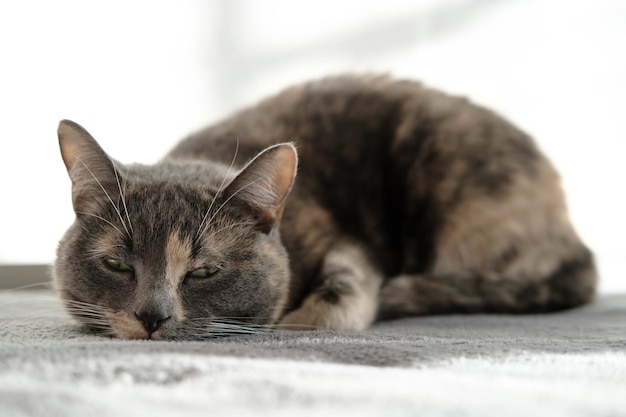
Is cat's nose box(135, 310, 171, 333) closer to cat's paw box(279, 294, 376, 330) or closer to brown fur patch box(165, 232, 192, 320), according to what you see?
brown fur patch box(165, 232, 192, 320)

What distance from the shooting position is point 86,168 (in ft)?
3.65

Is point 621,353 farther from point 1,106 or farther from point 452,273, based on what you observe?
point 1,106

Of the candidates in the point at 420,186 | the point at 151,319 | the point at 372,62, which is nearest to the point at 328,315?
the point at 151,319

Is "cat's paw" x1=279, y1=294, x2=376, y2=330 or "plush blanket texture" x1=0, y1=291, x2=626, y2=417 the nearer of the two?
"plush blanket texture" x1=0, y1=291, x2=626, y2=417

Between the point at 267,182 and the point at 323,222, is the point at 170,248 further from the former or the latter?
the point at 323,222

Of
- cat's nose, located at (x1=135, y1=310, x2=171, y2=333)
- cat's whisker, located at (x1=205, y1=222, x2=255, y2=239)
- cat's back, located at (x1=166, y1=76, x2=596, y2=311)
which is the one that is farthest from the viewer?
cat's back, located at (x1=166, y1=76, x2=596, y2=311)

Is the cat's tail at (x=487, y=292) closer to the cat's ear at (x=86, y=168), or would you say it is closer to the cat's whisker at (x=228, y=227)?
the cat's whisker at (x=228, y=227)

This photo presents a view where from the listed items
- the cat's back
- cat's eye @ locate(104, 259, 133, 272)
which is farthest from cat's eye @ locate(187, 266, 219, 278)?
the cat's back

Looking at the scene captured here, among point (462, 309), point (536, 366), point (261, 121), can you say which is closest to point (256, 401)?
point (536, 366)

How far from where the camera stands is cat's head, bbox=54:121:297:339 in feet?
3.32

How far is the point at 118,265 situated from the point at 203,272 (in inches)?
5.8

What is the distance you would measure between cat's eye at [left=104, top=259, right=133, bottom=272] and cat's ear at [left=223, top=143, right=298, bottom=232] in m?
0.22

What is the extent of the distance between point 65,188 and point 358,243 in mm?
1003

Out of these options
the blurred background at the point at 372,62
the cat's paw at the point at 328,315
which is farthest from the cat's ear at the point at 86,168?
the blurred background at the point at 372,62
